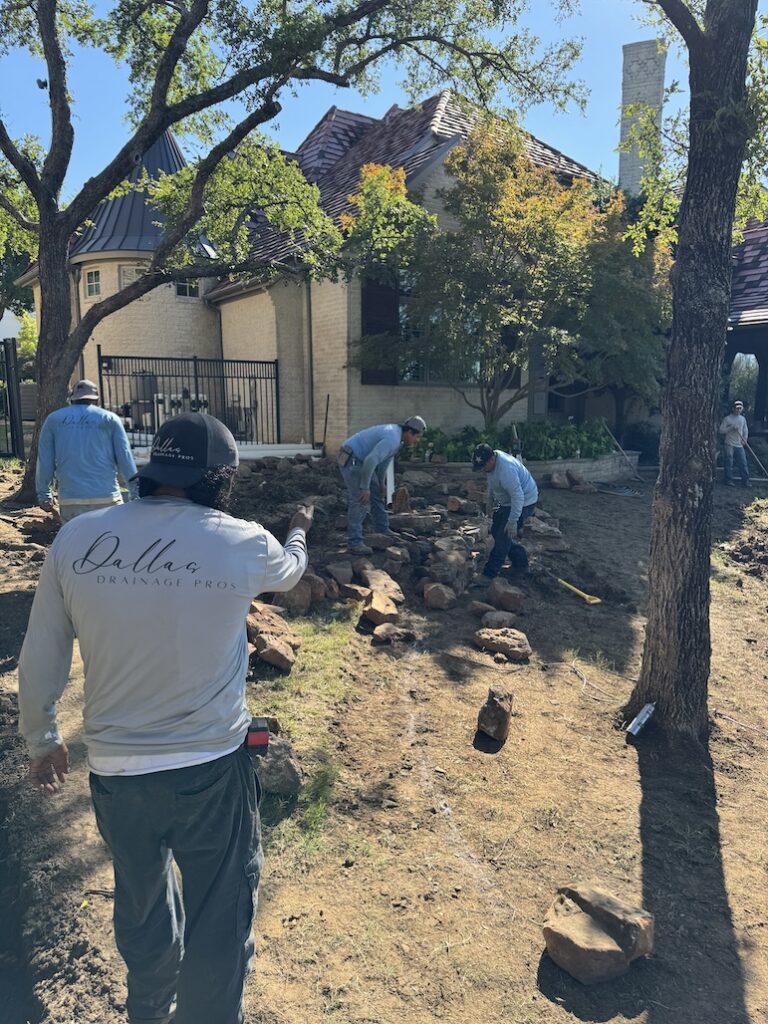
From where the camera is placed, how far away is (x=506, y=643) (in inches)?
246

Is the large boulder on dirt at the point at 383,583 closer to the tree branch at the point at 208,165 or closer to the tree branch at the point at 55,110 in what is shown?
the tree branch at the point at 208,165

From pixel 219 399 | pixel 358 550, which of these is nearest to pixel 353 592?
pixel 358 550

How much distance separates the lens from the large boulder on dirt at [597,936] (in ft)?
9.29

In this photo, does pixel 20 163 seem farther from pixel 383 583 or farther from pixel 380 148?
pixel 380 148

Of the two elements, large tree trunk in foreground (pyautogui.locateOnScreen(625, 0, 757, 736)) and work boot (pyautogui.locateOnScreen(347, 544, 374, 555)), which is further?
work boot (pyautogui.locateOnScreen(347, 544, 374, 555))

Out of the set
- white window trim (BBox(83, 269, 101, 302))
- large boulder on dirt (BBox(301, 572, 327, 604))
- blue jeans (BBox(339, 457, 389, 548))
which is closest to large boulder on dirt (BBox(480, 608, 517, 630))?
large boulder on dirt (BBox(301, 572, 327, 604))

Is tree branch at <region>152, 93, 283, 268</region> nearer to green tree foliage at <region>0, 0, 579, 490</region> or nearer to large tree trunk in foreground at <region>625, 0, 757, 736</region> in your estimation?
green tree foliage at <region>0, 0, 579, 490</region>

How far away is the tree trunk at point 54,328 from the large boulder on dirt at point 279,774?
652 centimetres

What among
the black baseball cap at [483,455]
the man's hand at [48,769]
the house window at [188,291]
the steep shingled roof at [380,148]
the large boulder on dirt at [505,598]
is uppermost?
the steep shingled roof at [380,148]

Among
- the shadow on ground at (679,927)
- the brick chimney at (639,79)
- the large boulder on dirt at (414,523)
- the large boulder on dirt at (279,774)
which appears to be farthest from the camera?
the brick chimney at (639,79)

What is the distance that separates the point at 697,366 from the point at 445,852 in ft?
10.6

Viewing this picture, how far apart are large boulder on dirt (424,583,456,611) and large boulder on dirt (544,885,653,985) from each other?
4.16 meters

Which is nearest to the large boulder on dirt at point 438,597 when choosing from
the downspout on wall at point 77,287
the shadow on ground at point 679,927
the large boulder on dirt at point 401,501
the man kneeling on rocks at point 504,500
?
the man kneeling on rocks at point 504,500

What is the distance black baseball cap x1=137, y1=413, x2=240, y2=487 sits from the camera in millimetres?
2102
